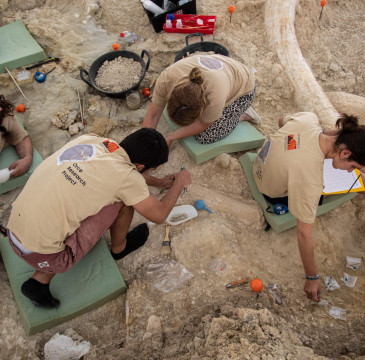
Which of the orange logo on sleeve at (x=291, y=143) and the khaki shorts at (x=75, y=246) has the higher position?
the orange logo on sleeve at (x=291, y=143)

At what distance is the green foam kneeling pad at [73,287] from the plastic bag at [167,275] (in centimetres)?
23

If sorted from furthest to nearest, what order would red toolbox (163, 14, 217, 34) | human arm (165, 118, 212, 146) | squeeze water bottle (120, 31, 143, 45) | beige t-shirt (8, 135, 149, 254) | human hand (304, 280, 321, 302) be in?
squeeze water bottle (120, 31, 143, 45)
red toolbox (163, 14, 217, 34)
human arm (165, 118, 212, 146)
human hand (304, 280, 321, 302)
beige t-shirt (8, 135, 149, 254)

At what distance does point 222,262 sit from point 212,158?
42.9 inches

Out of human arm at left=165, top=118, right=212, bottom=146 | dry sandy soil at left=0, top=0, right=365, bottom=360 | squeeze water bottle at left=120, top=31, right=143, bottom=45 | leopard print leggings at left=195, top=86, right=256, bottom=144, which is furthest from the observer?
squeeze water bottle at left=120, top=31, right=143, bottom=45

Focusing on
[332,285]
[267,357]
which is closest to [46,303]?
[267,357]

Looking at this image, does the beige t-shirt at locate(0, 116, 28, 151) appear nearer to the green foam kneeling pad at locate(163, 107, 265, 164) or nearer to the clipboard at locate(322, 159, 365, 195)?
the green foam kneeling pad at locate(163, 107, 265, 164)

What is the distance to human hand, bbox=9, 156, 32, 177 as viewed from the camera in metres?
2.92

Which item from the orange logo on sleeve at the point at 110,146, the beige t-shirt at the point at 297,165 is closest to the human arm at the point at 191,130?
the beige t-shirt at the point at 297,165

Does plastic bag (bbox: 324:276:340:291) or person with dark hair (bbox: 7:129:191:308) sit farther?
plastic bag (bbox: 324:276:340:291)

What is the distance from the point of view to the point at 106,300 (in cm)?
236

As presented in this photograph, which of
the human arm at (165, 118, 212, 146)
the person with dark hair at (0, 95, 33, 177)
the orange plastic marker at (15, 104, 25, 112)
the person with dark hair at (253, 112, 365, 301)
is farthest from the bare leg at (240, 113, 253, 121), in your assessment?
the orange plastic marker at (15, 104, 25, 112)

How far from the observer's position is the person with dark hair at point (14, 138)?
9.54 feet

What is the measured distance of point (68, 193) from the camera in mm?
1878

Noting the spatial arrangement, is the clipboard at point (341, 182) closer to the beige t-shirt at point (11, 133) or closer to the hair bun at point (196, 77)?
the hair bun at point (196, 77)
